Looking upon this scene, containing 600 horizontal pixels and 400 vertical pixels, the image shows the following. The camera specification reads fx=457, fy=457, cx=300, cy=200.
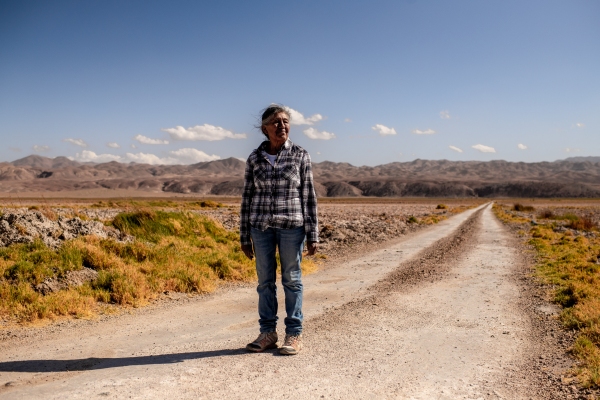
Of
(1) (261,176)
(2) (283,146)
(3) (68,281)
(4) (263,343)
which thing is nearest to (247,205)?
(1) (261,176)

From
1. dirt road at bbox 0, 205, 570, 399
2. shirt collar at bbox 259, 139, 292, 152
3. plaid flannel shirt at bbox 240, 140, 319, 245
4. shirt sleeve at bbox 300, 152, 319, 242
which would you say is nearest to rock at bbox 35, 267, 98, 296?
dirt road at bbox 0, 205, 570, 399

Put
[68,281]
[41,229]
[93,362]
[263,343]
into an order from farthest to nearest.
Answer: [41,229]
[68,281]
[263,343]
[93,362]

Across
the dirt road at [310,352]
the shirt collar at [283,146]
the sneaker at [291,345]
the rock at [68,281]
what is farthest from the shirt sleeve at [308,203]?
the rock at [68,281]

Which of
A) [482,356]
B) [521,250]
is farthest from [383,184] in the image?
[482,356]

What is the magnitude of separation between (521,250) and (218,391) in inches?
541

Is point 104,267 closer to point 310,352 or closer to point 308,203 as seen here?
point 310,352

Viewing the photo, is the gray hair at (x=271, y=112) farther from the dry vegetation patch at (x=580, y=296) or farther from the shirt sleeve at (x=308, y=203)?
the dry vegetation patch at (x=580, y=296)

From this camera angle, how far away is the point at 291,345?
462 centimetres

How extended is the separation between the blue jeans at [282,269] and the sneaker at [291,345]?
0.07 m

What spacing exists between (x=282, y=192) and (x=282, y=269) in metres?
0.83

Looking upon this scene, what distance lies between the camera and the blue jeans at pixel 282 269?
4.57m

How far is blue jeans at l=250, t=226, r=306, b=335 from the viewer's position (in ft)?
15.0

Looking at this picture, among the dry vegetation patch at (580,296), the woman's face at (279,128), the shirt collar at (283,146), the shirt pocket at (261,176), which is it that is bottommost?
the dry vegetation patch at (580,296)

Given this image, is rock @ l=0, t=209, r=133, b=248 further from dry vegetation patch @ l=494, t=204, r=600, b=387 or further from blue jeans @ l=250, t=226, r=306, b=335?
dry vegetation patch @ l=494, t=204, r=600, b=387
